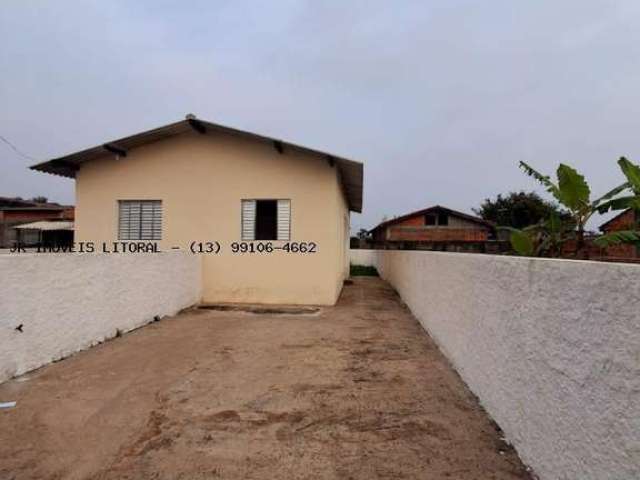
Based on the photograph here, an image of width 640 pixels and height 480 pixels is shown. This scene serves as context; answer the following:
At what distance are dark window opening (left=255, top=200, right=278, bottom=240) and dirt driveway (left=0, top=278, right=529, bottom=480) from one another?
4.83 m

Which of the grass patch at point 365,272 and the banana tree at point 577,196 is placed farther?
the grass patch at point 365,272

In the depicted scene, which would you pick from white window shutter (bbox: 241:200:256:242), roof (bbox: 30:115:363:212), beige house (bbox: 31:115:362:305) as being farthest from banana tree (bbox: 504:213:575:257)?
white window shutter (bbox: 241:200:256:242)

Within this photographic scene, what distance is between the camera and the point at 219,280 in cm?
1203

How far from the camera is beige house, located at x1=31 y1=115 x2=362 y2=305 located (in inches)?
462

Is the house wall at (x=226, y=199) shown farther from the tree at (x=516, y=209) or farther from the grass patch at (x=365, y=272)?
the tree at (x=516, y=209)

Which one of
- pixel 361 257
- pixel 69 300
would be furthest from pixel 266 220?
pixel 361 257

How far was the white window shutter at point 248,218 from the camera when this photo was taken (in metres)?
11.9

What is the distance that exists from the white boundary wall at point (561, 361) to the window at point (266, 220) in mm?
7283

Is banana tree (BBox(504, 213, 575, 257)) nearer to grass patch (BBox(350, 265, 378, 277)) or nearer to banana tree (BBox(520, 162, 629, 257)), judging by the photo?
banana tree (BBox(520, 162, 629, 257))

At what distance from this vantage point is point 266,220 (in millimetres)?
12016

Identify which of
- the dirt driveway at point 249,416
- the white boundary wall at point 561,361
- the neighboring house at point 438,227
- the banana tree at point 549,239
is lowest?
the dirt driveway at point 249,416

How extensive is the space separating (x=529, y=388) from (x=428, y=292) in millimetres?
5155

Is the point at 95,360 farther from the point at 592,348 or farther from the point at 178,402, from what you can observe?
the point at 592,348

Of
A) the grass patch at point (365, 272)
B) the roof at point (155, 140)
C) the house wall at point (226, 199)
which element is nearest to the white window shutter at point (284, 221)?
the house wall at point (226, 199)
